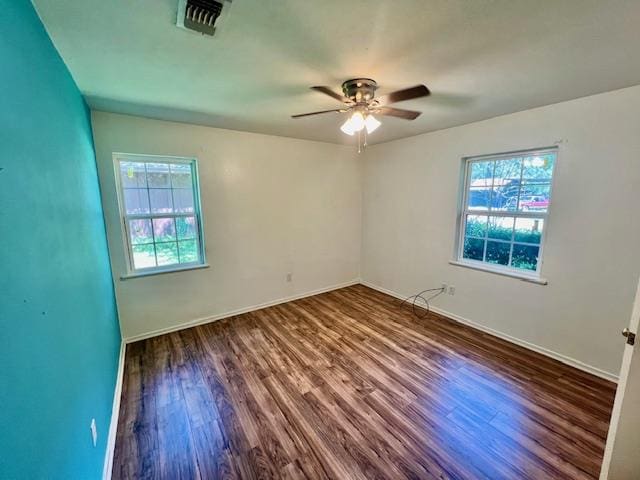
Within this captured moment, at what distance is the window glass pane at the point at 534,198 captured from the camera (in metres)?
2.54

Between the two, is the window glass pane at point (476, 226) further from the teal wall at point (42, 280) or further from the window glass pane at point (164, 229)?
the teal wall at point (42, 280)

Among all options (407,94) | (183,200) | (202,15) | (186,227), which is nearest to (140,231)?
(186,227)

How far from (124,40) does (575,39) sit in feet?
7.91

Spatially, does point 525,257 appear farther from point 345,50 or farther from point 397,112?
point 345,50

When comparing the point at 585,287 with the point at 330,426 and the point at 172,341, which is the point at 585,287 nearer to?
the point at 330,426

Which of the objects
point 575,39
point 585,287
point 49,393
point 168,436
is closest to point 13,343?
point 49,393

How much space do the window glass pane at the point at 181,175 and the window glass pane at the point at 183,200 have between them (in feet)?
0.19

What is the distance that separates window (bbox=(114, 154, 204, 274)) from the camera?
275 centimetres

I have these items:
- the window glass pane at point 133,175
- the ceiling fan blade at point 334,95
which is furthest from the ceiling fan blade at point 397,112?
the window glass pane at point 133,175

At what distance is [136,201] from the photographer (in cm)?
279

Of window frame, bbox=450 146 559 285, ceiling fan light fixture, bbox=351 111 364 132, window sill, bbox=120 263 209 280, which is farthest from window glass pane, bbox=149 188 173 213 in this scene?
window frame, bbox=450 146 559 285

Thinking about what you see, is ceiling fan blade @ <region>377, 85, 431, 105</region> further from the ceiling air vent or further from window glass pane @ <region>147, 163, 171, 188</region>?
window glass pane @ <region>147, 163, 171, 188</region>

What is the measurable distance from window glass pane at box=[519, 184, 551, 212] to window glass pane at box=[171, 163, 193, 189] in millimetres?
3682

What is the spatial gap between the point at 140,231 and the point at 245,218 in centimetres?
A: 116
